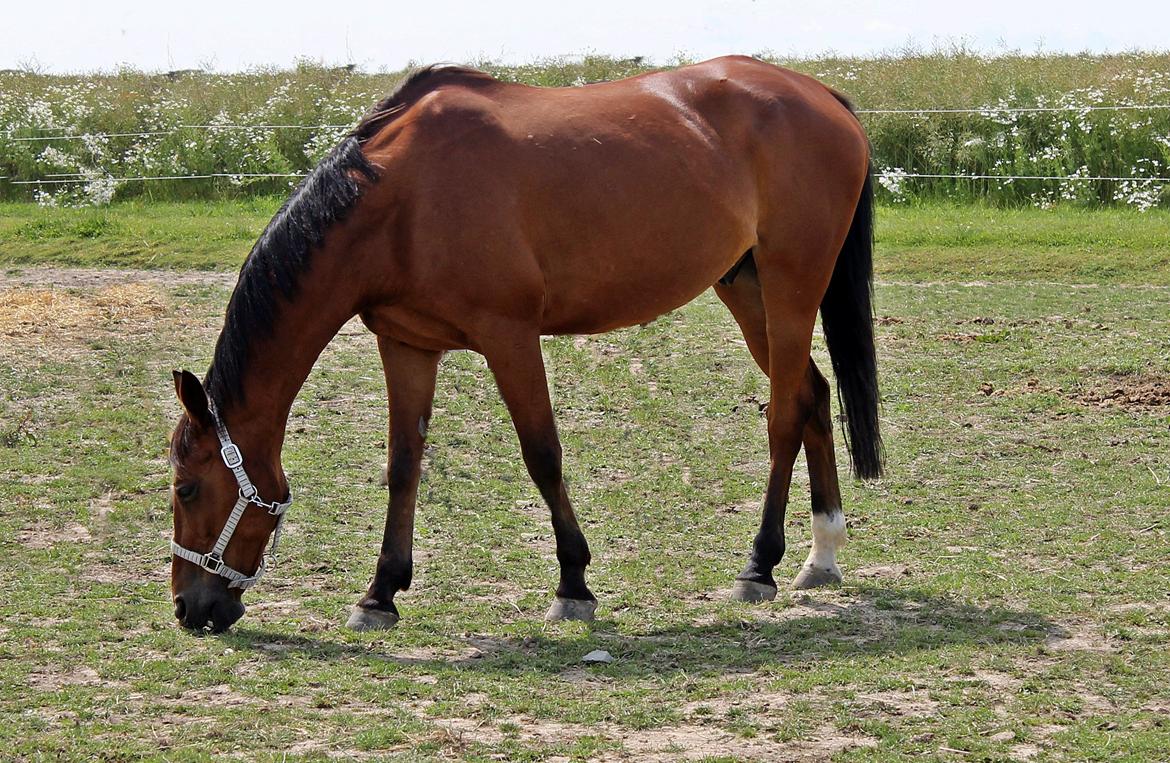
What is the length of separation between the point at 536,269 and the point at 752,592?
5.18 feet

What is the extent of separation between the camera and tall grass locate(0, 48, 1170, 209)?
16.1 meters

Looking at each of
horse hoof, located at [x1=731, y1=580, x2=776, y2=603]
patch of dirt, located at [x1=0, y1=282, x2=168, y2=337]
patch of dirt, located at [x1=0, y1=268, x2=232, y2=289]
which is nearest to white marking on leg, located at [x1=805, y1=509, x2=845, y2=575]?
horse hoof, located at [x1=731, y1=580, x2=776, y2=603]

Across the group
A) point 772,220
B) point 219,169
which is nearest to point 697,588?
point 772,220

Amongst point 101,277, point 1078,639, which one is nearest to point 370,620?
point 1078,639

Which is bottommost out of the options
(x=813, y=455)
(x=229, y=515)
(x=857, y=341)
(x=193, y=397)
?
(x=813, y=455)

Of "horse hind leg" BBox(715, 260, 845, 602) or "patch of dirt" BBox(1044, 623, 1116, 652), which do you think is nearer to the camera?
"patch of dirt" BBox(1044, 623, 1116, 652)

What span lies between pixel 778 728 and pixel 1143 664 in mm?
1354

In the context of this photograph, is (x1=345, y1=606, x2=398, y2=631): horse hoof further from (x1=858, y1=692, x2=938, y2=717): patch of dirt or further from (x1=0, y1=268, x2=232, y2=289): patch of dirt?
(x1=0, y1=268, x2=232, y2=289): patch of dirt

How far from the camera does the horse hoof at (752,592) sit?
5.39m

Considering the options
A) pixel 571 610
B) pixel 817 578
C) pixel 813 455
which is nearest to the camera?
pixel 571 610

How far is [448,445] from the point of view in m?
7.66

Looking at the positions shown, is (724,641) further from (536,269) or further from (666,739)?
(536,269)

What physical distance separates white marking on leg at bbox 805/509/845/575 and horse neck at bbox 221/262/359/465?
2208 mm

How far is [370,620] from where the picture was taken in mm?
5008
